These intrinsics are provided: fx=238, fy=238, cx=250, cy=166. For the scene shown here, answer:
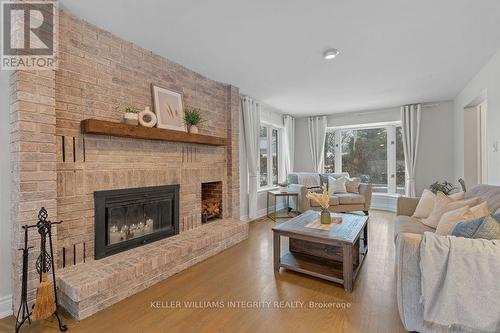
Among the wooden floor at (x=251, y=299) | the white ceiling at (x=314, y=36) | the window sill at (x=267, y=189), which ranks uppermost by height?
the white ceiling at (x=314, y=36)

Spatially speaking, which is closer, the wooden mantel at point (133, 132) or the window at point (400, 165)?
the wooden mantel at point (133, 132)

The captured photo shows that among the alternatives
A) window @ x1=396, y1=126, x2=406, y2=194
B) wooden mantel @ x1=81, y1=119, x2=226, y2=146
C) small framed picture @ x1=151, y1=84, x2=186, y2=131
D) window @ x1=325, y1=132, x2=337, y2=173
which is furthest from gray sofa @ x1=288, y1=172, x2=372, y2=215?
small framed picture @ x1=151, y1=84, x2=186, y2=131

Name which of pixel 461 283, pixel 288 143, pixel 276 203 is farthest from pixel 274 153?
pixel 461 283

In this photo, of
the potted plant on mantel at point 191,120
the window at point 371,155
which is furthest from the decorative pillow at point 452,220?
the window at point 371,155

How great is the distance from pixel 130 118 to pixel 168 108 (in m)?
0.61

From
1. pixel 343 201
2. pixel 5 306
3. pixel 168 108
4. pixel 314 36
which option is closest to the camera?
pixel 5 306

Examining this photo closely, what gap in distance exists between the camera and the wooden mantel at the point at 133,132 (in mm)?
2129

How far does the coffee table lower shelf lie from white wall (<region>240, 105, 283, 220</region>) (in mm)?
1908

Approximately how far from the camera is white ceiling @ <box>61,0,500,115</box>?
1.96 m

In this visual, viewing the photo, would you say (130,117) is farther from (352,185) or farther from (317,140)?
(317,140)

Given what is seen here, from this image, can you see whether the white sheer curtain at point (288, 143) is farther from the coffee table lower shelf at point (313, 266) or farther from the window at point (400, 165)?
the coffee table lower shelf at point (313, 266)

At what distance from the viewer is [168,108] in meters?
2.96

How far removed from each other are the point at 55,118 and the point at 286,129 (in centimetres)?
495

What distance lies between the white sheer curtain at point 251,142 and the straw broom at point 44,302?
3.23 meters
